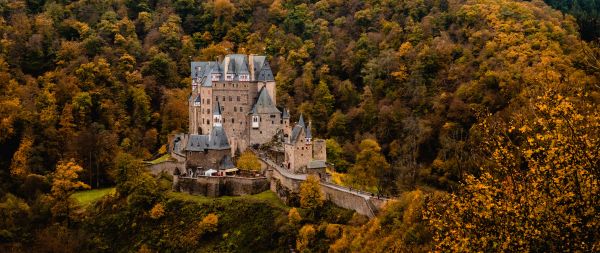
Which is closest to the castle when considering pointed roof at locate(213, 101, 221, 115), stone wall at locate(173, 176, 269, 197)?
pointed roof at locate(213, 101, 221, 115)

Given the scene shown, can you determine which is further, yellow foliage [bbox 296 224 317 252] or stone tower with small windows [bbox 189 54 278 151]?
stone tower with small windows [bbox 189 54 278 151]

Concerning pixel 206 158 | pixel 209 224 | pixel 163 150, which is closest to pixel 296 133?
pixel 206 158

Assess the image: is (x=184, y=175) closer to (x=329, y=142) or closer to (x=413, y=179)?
(x=329, y=142)

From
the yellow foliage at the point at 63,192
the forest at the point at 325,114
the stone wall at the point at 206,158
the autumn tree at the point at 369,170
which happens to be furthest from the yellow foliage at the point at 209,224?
the yellow foliage at the point at 63,192

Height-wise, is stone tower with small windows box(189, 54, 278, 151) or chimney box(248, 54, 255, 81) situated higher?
chimney box(248, 54, 255, 81)

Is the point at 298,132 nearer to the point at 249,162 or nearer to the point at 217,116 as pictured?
the point at 249,162

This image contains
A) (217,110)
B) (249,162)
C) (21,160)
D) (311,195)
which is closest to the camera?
(311,195)

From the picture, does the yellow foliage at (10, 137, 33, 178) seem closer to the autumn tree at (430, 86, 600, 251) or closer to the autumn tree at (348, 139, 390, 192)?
the autumn tree at (348, 139, 390, 192)
